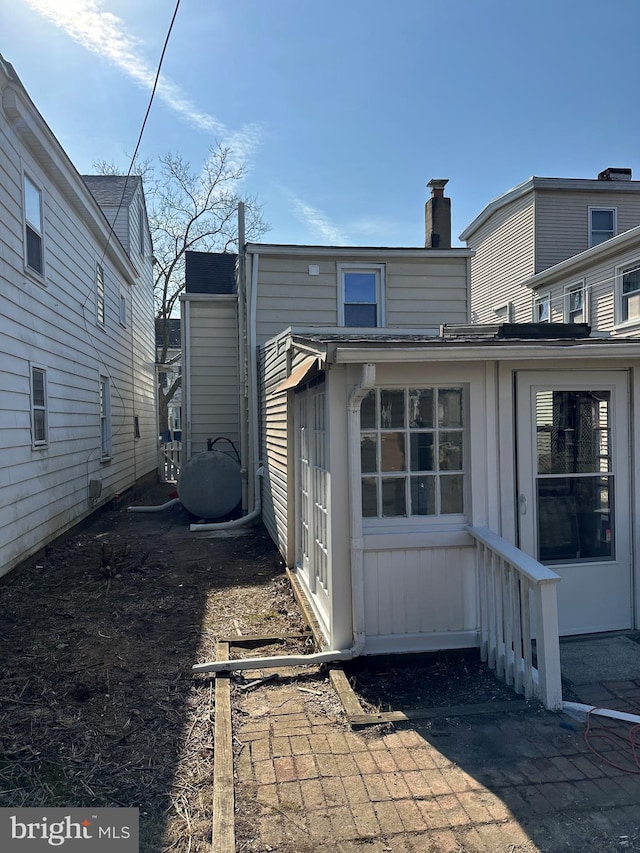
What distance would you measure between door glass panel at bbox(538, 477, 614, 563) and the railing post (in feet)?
3.58

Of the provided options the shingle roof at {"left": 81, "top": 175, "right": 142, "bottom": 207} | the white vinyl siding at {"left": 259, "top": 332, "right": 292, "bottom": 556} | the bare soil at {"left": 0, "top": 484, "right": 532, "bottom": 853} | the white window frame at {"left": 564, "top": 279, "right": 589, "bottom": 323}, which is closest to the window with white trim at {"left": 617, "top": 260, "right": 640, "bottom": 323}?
the white window frame at {"left": 564, "top": 279, "right": 589, "bottom": 323}

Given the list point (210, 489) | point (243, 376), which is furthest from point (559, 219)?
point (210, 489)

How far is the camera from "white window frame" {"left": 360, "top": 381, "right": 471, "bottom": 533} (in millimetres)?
4035

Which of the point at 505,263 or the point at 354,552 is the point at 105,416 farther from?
the point at 505,263

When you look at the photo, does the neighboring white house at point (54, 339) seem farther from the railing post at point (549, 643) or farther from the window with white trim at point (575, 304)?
the window with white trim at point (575, 304)

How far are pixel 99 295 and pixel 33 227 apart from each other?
12.4ft

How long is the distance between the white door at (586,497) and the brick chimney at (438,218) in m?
7.76

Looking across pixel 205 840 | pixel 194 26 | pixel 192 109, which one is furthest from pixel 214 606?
pixel 192 109

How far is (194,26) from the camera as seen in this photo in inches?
222

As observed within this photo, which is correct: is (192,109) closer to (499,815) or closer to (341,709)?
(341,709)

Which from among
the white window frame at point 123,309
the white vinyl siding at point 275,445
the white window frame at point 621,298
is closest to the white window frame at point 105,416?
the white window frame at point 123,309

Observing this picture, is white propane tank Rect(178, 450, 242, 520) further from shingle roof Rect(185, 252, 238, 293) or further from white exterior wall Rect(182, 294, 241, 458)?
shingle roof Rect(185, 252, 238, 293)

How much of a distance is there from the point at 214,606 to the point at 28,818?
3070mm

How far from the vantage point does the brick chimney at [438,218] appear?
1150 cm
